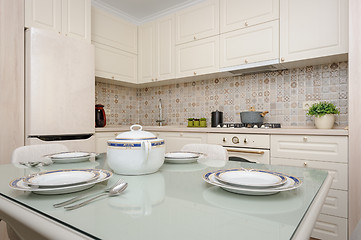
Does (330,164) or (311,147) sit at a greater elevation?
(311,147)

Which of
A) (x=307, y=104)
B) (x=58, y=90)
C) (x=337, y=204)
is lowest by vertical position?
(x=337, y=204)

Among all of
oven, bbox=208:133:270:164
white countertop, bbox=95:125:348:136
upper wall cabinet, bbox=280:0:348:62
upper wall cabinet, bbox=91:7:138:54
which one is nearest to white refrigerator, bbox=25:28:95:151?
white countertop, bbox=95:125:348:136

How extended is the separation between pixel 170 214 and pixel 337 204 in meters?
2.06

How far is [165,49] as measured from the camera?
Result: 3406 millimetres

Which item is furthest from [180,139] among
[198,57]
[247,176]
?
[247,176]

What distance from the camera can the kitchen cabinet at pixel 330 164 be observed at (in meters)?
1.95

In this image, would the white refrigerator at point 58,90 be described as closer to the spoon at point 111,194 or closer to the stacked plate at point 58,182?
the stacked plate at point 58,182

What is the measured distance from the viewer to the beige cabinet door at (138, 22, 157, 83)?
3.55 metres

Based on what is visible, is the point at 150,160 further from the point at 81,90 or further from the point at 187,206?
the point at 81,90

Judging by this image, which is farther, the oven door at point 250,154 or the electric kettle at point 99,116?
the electric kettle at point 99,116

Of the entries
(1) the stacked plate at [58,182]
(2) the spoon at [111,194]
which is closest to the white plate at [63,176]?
(1) the stacked plate at [58,182]

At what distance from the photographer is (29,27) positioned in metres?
2.35

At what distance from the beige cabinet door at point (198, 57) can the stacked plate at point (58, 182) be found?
238 centimetres

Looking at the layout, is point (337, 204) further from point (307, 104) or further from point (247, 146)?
point (307, 104)
